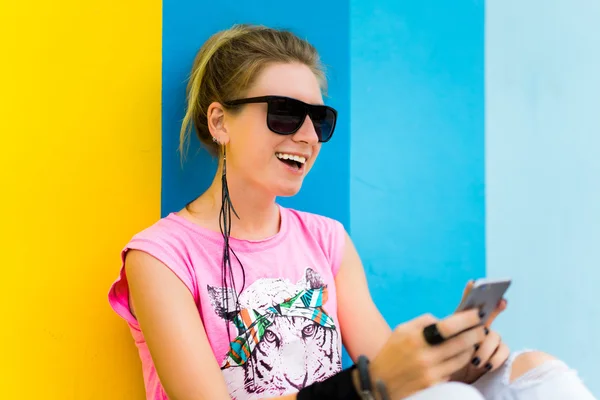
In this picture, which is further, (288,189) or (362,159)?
(362,159)

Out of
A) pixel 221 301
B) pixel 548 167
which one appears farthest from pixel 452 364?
pixel 548 167

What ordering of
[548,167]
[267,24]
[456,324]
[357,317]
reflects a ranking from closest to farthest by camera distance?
1. [456,324]
2. [357,317]
3. [267,24]
4. [548,167]

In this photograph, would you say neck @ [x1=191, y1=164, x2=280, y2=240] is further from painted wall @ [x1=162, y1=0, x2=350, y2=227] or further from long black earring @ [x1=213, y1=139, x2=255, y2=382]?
painted wall @ [x1=162, y1=0, x2=350, y2=227]

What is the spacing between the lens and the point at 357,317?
1.86 metres

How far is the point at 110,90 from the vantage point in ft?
5.89

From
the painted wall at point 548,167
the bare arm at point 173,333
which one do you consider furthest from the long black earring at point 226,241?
the painted wall at point 548,167

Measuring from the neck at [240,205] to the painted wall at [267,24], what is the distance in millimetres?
184

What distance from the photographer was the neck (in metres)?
1.77

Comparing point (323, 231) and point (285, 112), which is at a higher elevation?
point (285, 112)

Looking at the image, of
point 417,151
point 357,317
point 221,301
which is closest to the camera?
point 221,301

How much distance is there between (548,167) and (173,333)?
1.64 metres

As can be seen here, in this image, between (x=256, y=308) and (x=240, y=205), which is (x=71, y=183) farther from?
(x=256, y=308)

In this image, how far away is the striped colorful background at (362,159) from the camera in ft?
→ 5.42

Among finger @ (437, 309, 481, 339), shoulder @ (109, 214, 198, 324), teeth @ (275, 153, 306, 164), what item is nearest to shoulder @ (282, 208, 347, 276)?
teeth @ (275, 153, 306, 164)
